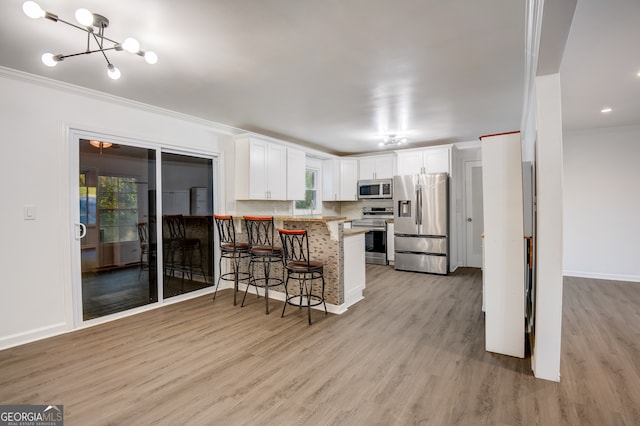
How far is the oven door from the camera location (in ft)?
21.6

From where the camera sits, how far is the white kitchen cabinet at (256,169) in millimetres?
4793

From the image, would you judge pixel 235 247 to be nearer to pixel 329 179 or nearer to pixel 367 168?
pixel 329 179

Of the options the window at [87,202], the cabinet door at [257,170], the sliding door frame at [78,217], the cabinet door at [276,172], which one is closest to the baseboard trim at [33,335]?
the sliding door frame at [78,217]

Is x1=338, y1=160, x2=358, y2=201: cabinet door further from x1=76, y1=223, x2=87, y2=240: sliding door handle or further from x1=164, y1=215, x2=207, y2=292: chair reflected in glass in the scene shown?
x1=76, y1=223, x2=87, y2=240: sliding door handle

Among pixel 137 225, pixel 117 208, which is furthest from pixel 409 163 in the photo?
pixel 117 208

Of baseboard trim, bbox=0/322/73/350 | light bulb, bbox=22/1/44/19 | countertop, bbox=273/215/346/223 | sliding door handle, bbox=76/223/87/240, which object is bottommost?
baseboard trim, bbox=0/322/73/350

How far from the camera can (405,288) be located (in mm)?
4797

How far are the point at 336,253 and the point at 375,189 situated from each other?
11.7 ft

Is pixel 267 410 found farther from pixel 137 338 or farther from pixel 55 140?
pixel 55 140

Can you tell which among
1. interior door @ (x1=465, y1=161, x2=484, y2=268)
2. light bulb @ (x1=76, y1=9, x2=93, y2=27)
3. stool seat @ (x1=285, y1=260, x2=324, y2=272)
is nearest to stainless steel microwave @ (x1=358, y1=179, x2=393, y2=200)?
interior door @ (x1=465, y1=161, x2=484, y2=268)

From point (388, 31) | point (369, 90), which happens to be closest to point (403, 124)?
point (369, 90)

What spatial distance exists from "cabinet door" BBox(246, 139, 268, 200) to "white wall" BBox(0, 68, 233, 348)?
1.92 meters

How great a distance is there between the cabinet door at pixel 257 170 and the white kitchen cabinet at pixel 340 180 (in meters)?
2.31

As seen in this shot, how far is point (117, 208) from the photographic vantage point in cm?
371
